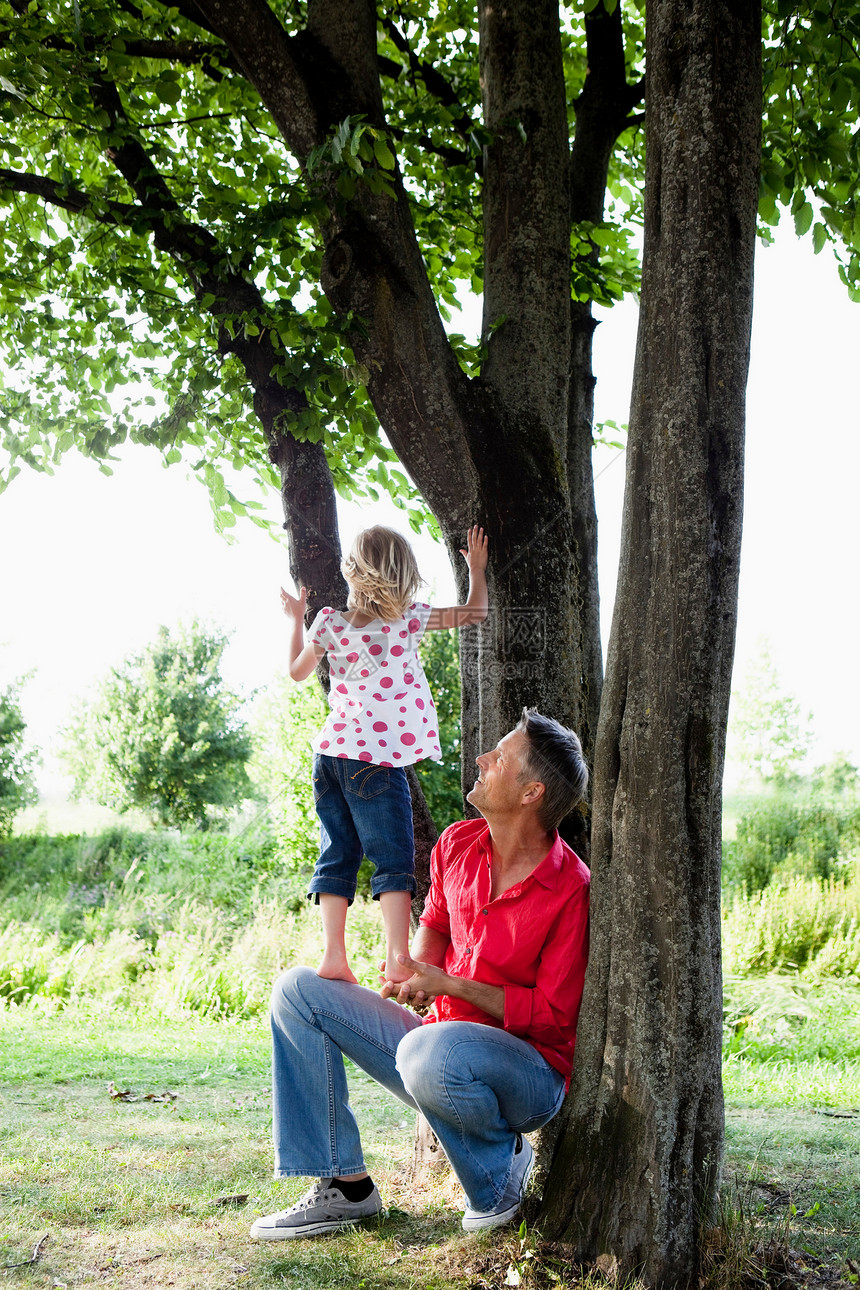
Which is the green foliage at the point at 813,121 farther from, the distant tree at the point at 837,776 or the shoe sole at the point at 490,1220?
the distant tree at the point at 837,776

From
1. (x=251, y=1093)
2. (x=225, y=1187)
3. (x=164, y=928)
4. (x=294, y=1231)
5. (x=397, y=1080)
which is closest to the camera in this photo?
(x=294, y=1231)

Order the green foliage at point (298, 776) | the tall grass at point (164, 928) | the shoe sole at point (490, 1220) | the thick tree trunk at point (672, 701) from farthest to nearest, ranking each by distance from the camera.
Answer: the green foliage at point (298, 776)
the tall grass at point (164, 928)
the shoe sole at point (490, 1220)
the thick tree trunk at point (672, 701)

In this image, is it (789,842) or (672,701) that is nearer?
(672,701)

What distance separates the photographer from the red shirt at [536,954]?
2.76m

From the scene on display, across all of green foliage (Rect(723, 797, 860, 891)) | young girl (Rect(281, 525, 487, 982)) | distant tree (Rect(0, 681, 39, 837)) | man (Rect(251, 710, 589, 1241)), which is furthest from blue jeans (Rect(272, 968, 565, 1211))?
distant tree (Rect(0, 681, 39, 837))

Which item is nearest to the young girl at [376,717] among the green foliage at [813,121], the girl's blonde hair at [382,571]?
the girl's blonde hair at [382,571]

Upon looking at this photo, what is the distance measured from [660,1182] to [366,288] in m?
2.92

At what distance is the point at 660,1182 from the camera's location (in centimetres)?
251

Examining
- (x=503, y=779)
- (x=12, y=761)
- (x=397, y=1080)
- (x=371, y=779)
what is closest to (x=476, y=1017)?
(x=397, y=1080)

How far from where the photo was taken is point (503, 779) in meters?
2.89

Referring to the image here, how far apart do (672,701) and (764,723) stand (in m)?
19.6

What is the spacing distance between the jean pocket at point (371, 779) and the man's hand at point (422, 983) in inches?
33.4

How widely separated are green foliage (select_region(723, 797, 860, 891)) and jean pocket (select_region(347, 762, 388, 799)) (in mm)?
7288

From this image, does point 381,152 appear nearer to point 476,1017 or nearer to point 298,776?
point 476,1017
